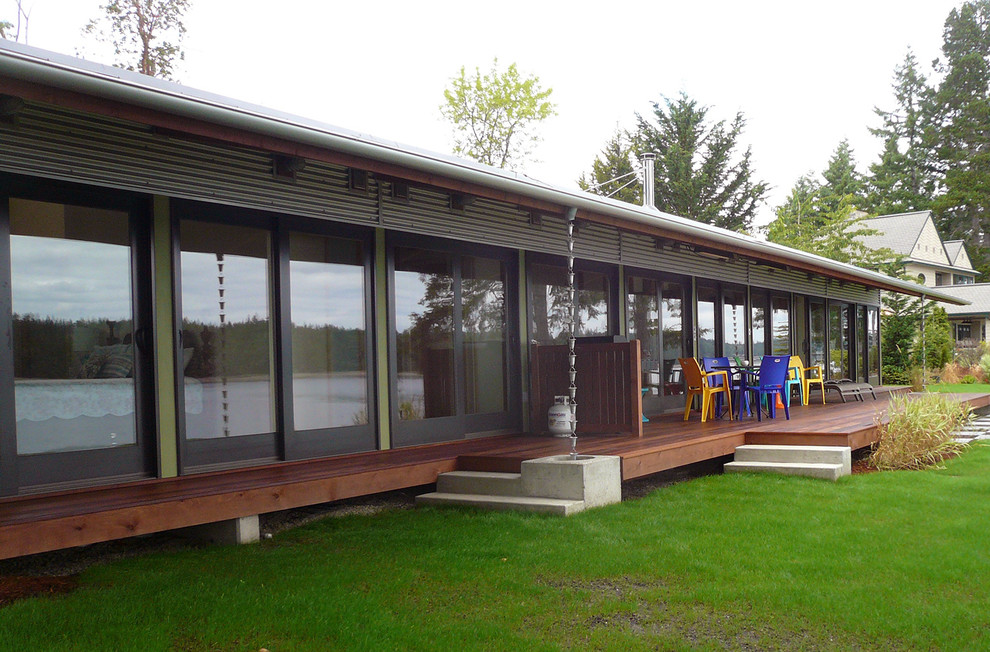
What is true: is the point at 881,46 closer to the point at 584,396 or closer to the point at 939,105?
the point at 939,105

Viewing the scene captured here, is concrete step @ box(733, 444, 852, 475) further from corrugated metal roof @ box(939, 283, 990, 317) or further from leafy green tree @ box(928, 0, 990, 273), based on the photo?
leafy green tree @ box(928, 0, 990, 273)

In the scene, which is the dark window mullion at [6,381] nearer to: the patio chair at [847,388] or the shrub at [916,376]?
the patio chair at [847,388]

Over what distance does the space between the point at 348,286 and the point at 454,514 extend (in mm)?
2010

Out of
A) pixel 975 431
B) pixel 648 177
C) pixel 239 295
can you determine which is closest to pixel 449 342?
pixel 239 295

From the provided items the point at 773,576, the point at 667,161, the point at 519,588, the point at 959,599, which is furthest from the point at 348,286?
the point at 667,161

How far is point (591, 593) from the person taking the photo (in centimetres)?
375

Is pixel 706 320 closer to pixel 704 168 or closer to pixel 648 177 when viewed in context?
pixel 648 177

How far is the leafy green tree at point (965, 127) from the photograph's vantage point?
119 ft

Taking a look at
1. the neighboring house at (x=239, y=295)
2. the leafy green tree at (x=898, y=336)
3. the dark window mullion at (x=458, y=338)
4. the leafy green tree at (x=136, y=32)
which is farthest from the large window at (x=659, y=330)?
the leafy green tree at (x=136, y=32)

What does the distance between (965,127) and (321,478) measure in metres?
40.9

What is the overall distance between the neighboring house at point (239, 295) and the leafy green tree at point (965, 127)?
→ 3470 cm

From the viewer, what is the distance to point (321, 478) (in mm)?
5043

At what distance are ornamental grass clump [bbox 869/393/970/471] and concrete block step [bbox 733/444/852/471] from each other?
0.61 meters

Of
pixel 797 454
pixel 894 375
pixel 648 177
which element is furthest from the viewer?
pixel 894 375
